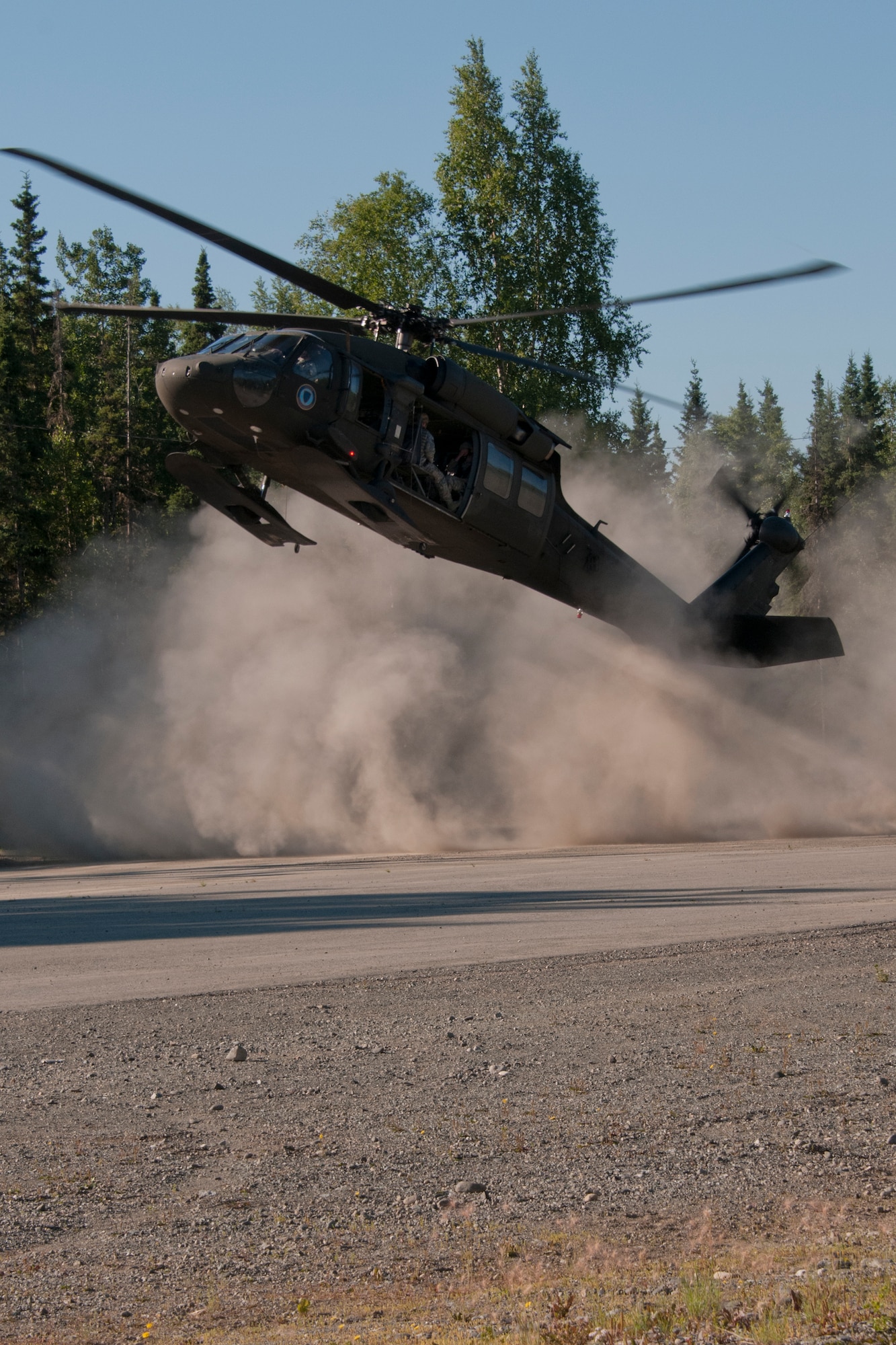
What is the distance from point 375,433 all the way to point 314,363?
109cm

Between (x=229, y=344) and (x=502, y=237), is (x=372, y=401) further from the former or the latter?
(x=502, y=237)

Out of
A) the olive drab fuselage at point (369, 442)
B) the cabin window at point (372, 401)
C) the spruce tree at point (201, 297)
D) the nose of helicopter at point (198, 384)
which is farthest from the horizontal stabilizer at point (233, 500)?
the spruce tree at point (201, 297)

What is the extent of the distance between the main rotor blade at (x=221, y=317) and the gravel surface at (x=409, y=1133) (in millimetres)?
7062

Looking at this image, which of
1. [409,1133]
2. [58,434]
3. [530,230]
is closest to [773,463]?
[530,230]

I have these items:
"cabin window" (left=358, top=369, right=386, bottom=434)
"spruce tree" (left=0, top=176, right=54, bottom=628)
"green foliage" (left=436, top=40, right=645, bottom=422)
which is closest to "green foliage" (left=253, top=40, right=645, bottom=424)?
"green foliage" (left=436, top=40, right=645, bottom=422)

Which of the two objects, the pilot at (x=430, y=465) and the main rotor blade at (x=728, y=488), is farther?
the main rotor blade at (x=728, y=488)

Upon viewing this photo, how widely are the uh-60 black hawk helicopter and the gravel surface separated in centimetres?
655

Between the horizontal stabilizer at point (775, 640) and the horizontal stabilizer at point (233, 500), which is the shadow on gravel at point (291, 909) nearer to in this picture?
the horizontal stabilizer at point (233, 500)

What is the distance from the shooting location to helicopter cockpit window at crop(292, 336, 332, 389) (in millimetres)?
13289

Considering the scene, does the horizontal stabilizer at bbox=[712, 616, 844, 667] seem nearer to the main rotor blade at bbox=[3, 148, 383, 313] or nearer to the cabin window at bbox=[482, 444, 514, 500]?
the cabin window at bbox=[482, 444, 514, 500]

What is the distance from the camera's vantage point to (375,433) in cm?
1393

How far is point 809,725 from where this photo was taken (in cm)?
2403

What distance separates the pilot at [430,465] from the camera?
14305mm

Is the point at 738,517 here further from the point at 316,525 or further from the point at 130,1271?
the point at 130,1271
